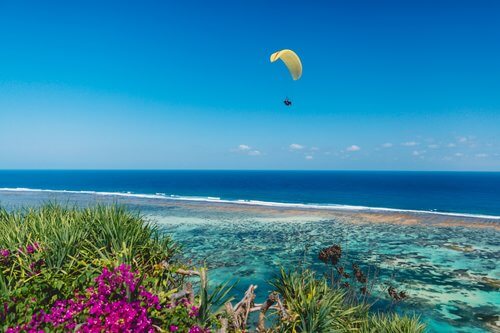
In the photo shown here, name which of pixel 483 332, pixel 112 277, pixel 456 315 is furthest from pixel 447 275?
pixel 112 277

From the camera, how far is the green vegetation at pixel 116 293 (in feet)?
14.1

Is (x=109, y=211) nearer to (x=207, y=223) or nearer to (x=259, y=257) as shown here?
(x=259, y=257)

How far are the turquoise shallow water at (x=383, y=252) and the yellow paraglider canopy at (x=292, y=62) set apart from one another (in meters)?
5.77

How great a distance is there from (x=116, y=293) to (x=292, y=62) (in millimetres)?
8172

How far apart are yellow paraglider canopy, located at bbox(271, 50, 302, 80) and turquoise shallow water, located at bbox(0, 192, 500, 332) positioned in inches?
227

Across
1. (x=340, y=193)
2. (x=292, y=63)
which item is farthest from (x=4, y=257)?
(x=340, y=193)

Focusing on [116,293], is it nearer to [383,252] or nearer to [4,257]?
[4,257]

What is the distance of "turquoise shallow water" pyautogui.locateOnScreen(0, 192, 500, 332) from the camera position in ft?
40.4

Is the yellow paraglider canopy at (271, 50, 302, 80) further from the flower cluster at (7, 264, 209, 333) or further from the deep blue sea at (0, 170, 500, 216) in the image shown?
the deep blue sea at (0, 170, 500, 216)

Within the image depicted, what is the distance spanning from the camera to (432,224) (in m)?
30.1

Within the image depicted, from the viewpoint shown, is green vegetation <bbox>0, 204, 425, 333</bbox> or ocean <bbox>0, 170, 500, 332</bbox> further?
ocean <bbox>0, 170, 500, 332</bbox>

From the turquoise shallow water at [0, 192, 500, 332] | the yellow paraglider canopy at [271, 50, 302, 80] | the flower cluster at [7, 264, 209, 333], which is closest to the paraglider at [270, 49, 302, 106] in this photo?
the yellow paraglider canopy at [271, 50, 302, 80]

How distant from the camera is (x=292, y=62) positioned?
1001 cm

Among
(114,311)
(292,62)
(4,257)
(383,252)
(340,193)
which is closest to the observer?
(114,311)
